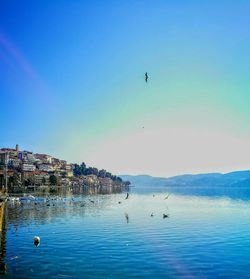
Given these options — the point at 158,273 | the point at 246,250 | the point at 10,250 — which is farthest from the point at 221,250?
the point at 10,250

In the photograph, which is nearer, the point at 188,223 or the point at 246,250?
the point at 246,250

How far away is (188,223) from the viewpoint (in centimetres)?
6762

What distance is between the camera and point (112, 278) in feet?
96.4

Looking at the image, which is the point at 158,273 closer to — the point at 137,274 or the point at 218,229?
the point at 137,274

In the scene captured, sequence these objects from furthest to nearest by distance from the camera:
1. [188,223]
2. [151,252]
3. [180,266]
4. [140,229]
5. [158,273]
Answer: [188,223] < [140,229] < [151,252] < [180,266] < [158,273]

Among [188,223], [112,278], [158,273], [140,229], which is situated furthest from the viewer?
[188,223]

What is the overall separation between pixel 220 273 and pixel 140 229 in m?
27.7

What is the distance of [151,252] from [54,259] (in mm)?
11081

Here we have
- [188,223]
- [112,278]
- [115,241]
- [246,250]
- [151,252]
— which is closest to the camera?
[112,278]

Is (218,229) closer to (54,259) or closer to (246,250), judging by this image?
(246,250)

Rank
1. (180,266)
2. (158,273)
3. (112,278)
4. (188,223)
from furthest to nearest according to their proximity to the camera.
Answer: (188,223) → (180,266) → (158,273) → (112,278)

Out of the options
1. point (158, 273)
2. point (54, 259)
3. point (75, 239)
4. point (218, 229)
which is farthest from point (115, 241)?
point (218, 229)

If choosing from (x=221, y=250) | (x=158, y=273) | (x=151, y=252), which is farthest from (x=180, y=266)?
(x=221, y=250)

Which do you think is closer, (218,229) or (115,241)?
(115,241)
